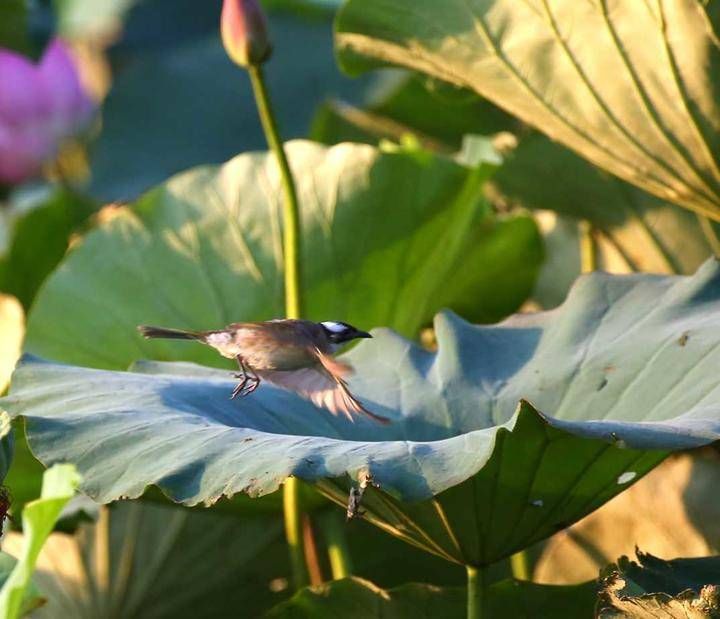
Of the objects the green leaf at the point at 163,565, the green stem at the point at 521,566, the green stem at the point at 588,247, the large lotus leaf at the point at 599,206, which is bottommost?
the green leaf at the point at 163,565

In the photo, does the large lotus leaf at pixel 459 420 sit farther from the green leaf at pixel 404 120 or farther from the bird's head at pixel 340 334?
the green leaf at pixel 404 120

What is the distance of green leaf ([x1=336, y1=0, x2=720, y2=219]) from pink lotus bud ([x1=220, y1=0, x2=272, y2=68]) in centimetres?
17

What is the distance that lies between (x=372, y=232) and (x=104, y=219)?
0.44 metres

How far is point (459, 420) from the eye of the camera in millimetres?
1449

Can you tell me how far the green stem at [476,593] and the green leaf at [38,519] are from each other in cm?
62

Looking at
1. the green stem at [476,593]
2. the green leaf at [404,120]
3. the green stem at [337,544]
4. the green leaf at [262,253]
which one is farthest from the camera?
the green leaf at [404,120]

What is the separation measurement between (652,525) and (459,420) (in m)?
0.51

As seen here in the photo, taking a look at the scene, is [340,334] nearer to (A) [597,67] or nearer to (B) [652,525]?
(A) [597,67]

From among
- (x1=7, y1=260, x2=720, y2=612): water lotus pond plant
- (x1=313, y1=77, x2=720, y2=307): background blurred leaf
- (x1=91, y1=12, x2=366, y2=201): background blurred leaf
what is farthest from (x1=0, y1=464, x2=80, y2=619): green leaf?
(x1=91, y1=12, x2=366, y2=201): background blurred leaf

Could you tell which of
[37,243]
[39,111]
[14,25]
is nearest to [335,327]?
[37,243]

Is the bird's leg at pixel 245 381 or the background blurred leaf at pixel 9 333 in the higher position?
the bird's leg at pixel 245 381

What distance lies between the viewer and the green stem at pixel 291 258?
1596 mm

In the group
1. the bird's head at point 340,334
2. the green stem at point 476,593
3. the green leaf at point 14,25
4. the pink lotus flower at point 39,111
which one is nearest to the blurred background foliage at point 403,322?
the green stem at point 476,593

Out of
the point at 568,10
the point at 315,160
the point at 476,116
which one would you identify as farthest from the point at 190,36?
the point at 568,10
